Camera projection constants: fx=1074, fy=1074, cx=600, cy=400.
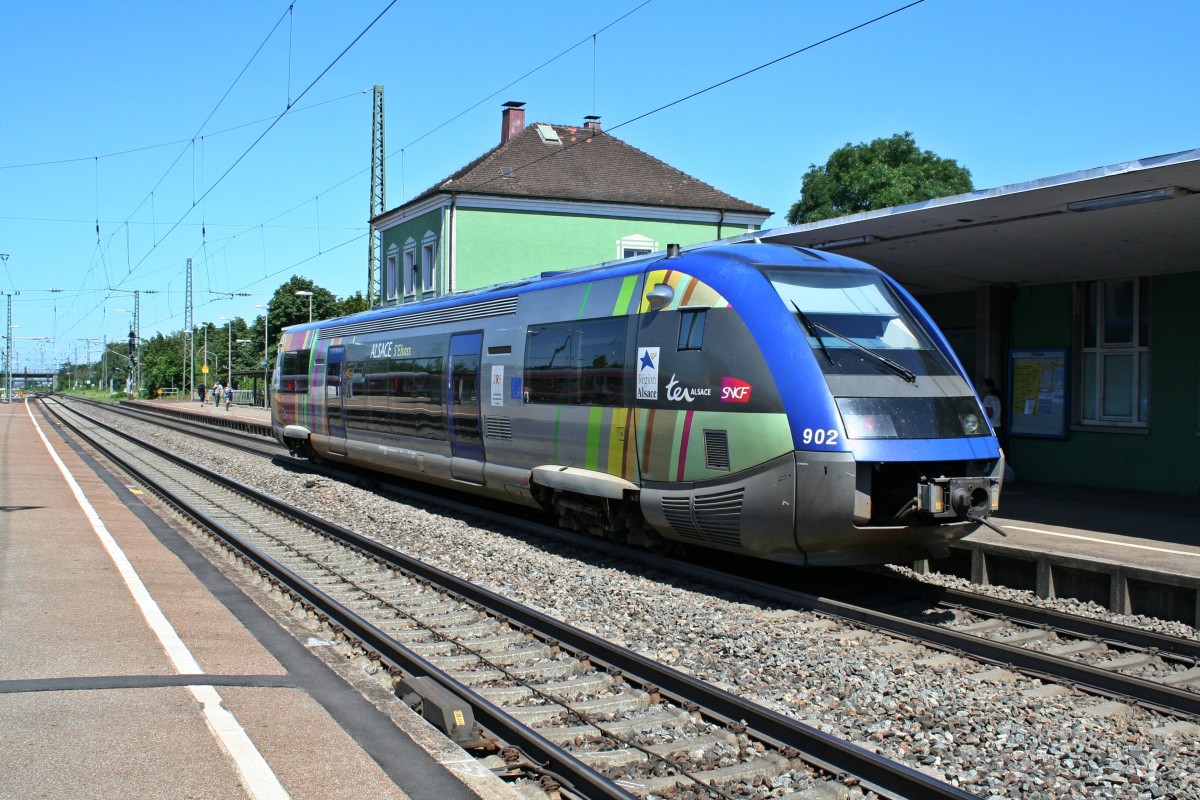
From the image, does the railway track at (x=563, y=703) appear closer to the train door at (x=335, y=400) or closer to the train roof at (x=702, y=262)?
the train roof at (x=702, y=262)

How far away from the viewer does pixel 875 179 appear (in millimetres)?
55094

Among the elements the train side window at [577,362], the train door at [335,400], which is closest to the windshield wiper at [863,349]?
the train side window at [577,362]

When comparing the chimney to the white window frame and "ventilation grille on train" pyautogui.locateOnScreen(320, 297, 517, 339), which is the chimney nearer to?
the white window frame

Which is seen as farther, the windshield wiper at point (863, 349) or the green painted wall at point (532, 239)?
the green painted wall at point (532, 239)

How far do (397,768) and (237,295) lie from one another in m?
52.9

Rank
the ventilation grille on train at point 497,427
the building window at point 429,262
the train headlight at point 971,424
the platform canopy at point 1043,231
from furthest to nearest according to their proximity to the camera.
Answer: the building window at point 429,262 → the ventilation grille on train at point 497,427 → the platform canopy at point 1043,231 → the train headlight at point 971,424

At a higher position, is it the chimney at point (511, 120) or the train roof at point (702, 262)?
the chimney at point (511, 120)

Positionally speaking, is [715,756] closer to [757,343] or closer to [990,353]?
[757,343]

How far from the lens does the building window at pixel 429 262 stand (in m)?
38.5

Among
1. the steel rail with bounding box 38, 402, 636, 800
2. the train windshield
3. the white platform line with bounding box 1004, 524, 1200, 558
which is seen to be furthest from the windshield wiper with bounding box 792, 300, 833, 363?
the steel rail with bounding box 38, 402, 636, 800

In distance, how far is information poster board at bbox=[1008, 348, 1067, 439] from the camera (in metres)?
14.9

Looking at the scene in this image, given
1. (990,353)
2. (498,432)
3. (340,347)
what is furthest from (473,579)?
(340,347)

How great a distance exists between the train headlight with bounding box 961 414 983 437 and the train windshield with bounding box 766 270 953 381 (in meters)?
0.45

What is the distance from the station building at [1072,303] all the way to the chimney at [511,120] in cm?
2798
